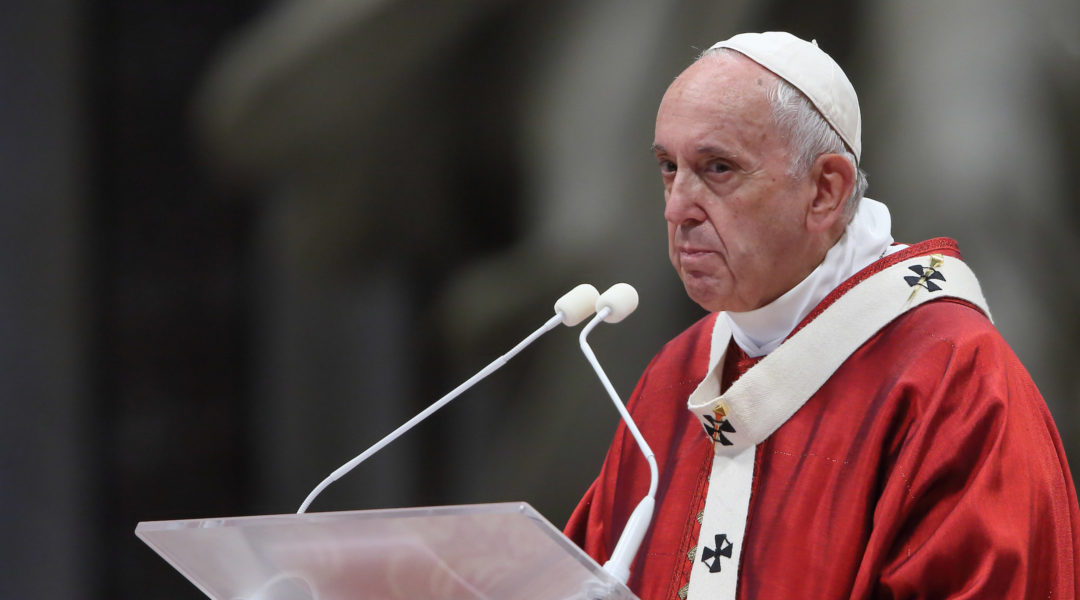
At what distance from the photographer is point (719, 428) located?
221 centimetres

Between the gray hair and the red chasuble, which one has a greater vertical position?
the gray hair

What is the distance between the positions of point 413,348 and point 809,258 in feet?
5.68

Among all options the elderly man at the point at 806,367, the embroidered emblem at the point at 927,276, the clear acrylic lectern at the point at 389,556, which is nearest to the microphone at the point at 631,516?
the clear acrylic lectern at the point at 389,556

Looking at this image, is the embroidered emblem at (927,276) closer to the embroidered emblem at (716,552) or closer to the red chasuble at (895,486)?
the red chasuble at (895,486)

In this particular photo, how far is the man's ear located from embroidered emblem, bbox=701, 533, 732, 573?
2.06 ft

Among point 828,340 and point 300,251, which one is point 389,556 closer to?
point 828,340

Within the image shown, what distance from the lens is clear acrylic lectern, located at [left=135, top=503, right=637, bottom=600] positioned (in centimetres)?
141

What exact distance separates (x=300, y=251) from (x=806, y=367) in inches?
80.3

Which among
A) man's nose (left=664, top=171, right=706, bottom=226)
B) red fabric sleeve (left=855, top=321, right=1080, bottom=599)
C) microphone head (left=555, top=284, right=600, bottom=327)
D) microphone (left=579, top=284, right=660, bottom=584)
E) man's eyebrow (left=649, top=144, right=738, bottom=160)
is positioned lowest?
red fabric sleeve (left=855, top=321, right=1080, bottom=599)

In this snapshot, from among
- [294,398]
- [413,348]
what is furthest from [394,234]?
[294,398]

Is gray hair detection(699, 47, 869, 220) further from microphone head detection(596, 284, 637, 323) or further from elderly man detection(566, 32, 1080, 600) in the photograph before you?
microphone head detection(596, 284, 637, 323)

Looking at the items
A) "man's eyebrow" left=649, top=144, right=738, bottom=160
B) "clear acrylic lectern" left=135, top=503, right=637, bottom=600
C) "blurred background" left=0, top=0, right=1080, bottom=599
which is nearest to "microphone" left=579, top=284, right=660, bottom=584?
"clear acrylic lectern" left=135, top=503, right=637, bottom=600

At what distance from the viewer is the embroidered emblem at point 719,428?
2191 mm

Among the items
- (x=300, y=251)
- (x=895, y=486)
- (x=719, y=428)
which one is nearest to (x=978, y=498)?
(x=895, y=486)
